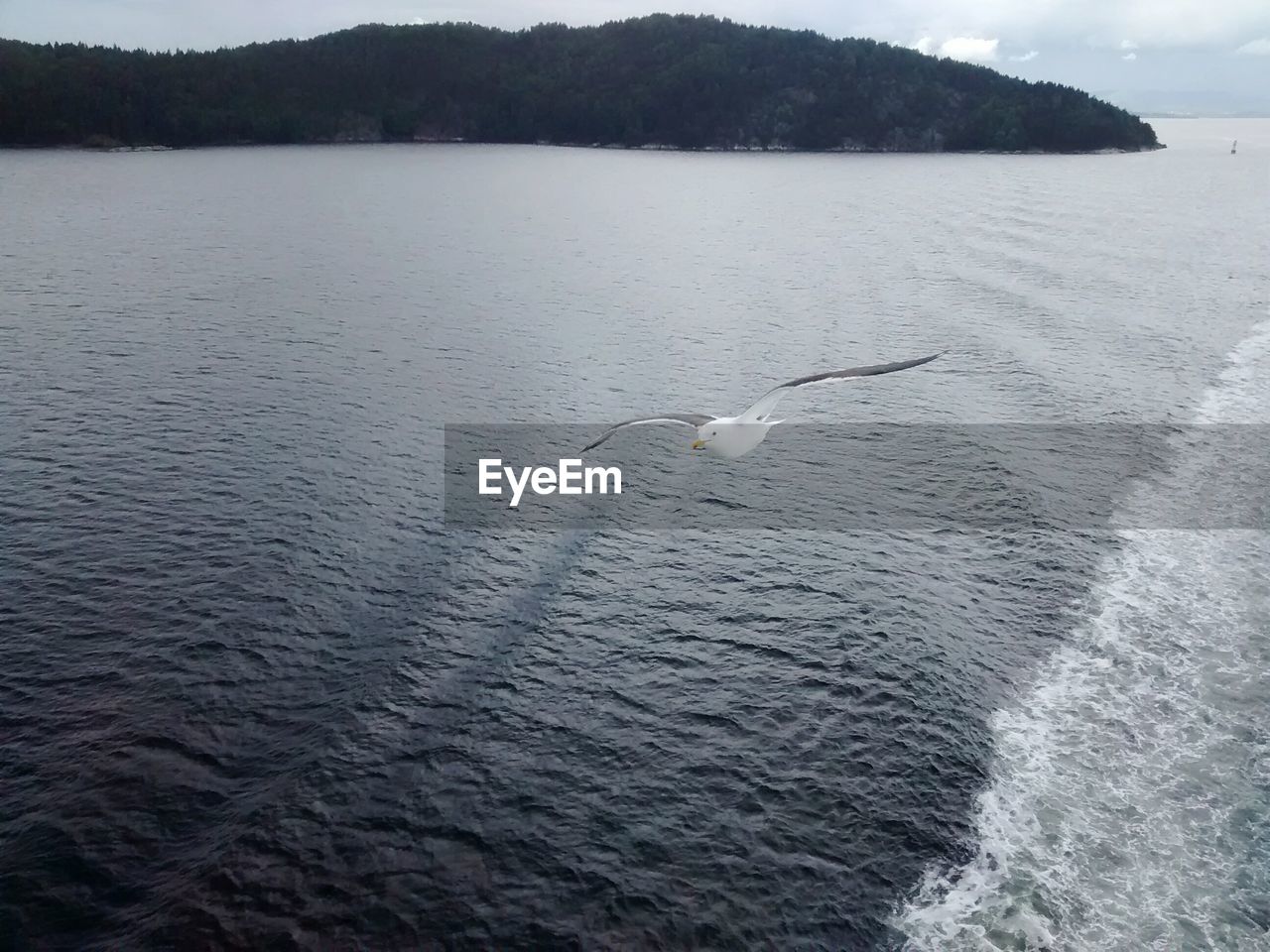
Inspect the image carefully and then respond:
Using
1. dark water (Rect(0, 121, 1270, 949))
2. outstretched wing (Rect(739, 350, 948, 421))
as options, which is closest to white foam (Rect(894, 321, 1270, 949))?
dark water (Rect(0, 121, 1270, 949))

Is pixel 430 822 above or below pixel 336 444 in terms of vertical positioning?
below

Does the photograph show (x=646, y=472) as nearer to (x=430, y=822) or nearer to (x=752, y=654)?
(x=752, y=654)

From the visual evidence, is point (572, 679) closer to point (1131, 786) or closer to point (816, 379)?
point (816, 379)

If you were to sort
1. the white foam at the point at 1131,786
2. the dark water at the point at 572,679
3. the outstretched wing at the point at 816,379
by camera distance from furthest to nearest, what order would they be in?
the outstretched wing at the point at 816,379, the dark water at the point at 572,679, the white foam at the point at 1131,786

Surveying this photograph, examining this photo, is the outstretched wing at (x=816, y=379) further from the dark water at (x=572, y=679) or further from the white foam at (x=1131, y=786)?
the white foam at (x=1131, y=786)

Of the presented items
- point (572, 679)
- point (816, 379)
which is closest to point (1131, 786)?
point (816, 379)

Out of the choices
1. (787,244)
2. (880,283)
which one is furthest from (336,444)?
(787,244)

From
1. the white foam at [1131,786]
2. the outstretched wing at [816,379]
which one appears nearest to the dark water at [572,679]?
the white foam at [1131,786]
